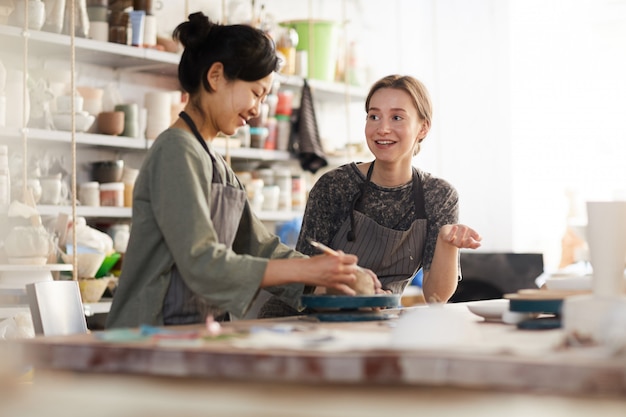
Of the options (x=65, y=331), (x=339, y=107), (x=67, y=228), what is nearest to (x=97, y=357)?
(x=65, y=331)

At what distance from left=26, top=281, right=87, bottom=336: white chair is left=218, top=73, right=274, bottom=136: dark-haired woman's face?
50cm

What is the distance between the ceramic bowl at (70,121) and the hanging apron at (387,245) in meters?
1.61

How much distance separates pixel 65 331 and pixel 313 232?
1.13m

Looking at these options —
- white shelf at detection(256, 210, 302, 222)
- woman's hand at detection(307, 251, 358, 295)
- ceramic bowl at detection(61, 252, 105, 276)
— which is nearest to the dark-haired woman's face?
woman's hand at detection(307, 251, 358, 295)

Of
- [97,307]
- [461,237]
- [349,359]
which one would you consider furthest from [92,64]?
[349,359]

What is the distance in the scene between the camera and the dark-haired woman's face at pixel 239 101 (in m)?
2.07

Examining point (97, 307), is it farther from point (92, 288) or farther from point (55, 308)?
point (55, 308)

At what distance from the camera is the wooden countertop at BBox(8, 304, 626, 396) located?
1073 mm

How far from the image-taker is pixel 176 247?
1818 mm

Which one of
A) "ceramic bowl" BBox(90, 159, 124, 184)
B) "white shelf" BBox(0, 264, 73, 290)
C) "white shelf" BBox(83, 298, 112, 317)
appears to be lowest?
"white shelf" BBox(83, 298, 112, 317)

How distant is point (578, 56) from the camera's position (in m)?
5.86

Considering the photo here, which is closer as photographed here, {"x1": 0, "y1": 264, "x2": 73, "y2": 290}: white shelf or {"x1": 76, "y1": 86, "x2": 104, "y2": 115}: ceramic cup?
{"x1": 0, "y1": 264, "x2": 73, "y2": 290}: white shelf

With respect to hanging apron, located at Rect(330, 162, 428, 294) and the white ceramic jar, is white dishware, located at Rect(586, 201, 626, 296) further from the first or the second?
the white ceramic jar

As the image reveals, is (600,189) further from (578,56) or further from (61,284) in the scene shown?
(61,284)
